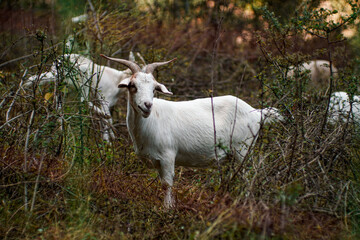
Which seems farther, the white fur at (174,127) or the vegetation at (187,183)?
the white fur at (174,127)

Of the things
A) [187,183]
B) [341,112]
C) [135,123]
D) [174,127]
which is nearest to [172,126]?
[174,127]

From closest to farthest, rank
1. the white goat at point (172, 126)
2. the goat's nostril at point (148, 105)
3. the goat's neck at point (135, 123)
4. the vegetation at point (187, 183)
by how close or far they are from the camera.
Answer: the vegetation at point (187, 183), the goat's nostril at point (148, 105), the white goat at point (172, 126), the goat's neck at point (135, 123)

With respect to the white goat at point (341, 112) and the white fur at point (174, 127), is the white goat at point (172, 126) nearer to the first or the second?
the white fur at point (174, 127)

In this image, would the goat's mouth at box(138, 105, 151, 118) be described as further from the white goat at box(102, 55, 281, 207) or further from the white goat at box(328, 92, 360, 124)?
the white goat at box(328, 92, 360, 124)

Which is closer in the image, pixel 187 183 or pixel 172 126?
pixel 172 126

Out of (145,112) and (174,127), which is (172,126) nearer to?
(174,127)

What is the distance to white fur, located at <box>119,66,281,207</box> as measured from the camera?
4.21 m

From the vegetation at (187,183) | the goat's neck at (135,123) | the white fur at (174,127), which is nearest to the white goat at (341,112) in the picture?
the vegetation at (187,183)

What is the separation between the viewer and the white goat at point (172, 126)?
421 cm

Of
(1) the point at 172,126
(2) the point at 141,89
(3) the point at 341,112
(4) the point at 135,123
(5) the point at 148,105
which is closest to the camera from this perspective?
(5) the point at 148,105

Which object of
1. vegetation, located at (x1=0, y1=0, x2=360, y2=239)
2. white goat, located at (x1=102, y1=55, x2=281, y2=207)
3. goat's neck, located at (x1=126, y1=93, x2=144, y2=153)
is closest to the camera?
vegetation, located at (x1=0, y1=0, x2=360, y2=239)

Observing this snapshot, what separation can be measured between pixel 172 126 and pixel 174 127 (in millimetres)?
28

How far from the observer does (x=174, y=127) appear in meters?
4.60

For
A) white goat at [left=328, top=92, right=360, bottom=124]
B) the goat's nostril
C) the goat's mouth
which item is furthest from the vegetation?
the goat's nostril
